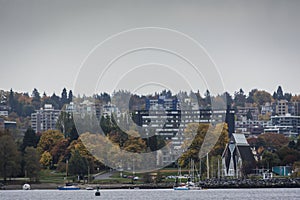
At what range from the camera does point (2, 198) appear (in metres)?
82.9

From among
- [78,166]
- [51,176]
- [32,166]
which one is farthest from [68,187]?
[51,176]

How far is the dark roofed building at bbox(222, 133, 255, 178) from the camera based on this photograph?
116 meters

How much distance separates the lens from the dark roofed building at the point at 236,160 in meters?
116

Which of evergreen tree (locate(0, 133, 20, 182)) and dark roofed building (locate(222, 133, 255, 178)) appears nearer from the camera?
evergreen tree (locate(0, 133, 20, 182))

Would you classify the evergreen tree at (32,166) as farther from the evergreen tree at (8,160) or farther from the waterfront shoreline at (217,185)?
the waterfront shoreline at (217,185)

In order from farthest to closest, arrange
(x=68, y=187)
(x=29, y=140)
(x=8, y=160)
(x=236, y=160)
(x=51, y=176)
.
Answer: (x=29, y=140) < (x=236, y=160) < (x=51, y=176) < (x=8, y=160) < (x=68, y=187)

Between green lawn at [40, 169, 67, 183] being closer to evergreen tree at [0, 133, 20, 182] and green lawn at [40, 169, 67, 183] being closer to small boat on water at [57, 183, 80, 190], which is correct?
evergreen tree at [0, 133, 20, 182]

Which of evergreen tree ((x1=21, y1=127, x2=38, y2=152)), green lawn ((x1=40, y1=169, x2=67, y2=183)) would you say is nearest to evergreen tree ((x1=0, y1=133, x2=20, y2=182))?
green lawn ((x1=40, y1=169, x2=67, y2=183))

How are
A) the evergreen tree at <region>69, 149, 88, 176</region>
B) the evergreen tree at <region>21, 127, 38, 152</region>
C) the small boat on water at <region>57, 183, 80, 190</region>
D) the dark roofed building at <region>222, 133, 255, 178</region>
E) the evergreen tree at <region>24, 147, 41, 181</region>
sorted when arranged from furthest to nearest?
the evergreen tree at <region>21, 127, 38, 152</region>, the dark roofed building at <region>222, 133, 255, 178</region>, the evergreen tree at <region>69, 149, 88, 176</region>, the evergreen tree at <region>24, 147, 41, 181</region>, the small boat on water at <region>57, 183, 80, 190</region>

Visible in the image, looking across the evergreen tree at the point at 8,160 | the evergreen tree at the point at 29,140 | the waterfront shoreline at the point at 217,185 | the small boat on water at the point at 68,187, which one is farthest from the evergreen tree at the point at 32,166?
the evergreen tree at the point at 29,140

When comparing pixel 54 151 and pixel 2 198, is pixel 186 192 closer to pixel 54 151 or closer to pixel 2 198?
pixel 2 198

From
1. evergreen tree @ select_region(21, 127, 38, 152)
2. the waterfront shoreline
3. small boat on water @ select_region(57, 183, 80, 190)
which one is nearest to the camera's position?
the waterfront shoreline

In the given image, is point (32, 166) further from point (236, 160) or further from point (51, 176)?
point (236, 160)

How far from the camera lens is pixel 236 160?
118 metres
